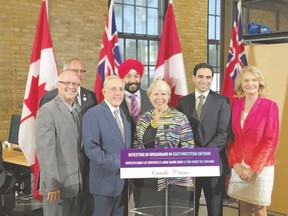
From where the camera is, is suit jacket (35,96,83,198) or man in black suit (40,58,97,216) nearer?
suit jacket (35,96,83,198)

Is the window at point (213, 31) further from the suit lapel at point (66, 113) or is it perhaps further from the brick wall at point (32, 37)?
the suit lapel at point (66, 113)

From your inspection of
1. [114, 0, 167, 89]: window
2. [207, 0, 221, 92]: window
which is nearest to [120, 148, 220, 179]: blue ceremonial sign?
[114, 0, 167, 89]: window

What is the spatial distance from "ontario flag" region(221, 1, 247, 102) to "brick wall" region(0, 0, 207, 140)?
3.16m

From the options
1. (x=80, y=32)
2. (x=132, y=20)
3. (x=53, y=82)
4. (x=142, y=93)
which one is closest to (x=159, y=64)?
(x=142, y=93)

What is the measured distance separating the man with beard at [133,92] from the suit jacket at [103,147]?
43cm

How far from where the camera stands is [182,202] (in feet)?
10.5

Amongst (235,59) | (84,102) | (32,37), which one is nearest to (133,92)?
(84,102)

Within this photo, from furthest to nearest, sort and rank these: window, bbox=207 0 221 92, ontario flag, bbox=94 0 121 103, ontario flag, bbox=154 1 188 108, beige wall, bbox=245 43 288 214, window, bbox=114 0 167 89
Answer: window, bbox=207 0 221 92 < window, bbox=114 0 167 89 < beige wall, bbox=245 43 288 214 < ontario flag, bbox=94 0 121 103 < ontario flag, bbox=154 1 188 108

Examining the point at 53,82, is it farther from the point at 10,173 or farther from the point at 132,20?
the point at 132,20

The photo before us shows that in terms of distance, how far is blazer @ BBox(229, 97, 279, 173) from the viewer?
3.07m

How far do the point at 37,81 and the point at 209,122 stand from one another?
1620mm

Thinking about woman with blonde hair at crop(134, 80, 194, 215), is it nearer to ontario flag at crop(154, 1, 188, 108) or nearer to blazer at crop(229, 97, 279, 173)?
blazer at crop(229, 97, 279, 173)

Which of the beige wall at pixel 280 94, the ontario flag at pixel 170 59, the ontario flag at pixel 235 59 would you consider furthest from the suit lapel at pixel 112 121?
the beige wall at pixel 280 94

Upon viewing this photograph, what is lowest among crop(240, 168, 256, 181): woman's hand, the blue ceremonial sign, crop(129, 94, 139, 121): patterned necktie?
crop(240, 168, 256, 181): woman's hand
